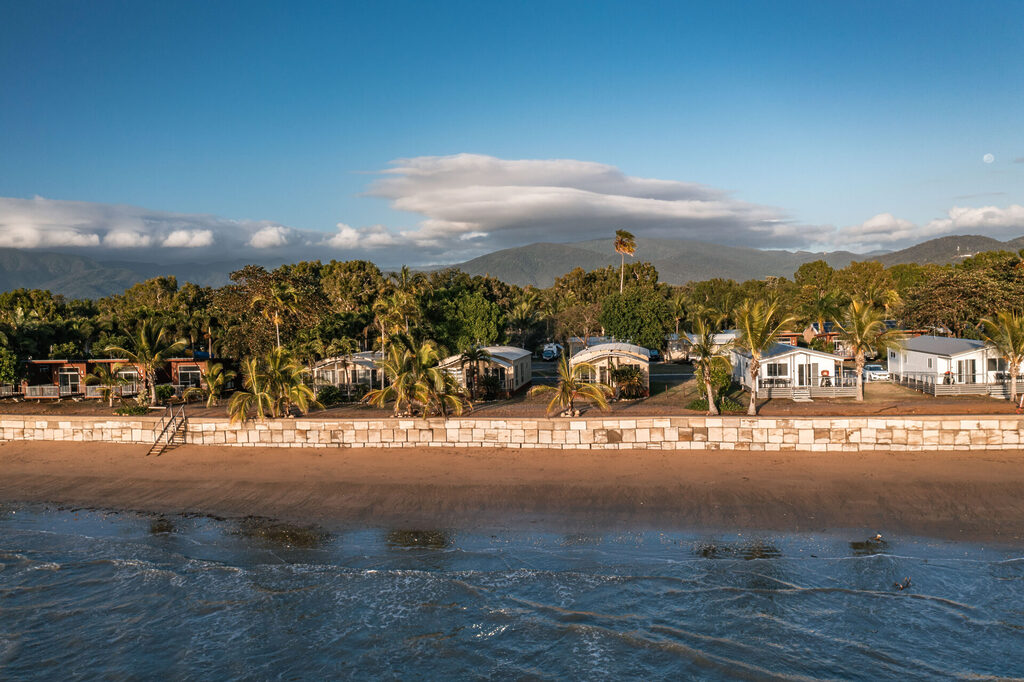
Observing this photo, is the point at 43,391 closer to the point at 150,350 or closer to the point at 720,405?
the point at 150,350

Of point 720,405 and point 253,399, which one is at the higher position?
point 253,399

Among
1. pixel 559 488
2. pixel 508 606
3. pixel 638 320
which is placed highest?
pixel 638 320

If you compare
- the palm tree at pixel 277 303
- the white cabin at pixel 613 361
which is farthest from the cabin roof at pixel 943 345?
the palm tree at pixel 277 303

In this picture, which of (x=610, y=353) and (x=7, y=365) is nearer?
(x=7, y=365)

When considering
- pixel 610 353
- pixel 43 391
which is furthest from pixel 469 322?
pixel 43 391

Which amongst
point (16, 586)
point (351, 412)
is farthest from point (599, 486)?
point (16, 586)

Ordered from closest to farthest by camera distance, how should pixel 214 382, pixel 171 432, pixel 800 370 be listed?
pixel 171 432
pixel 214 382
pixel 800 370

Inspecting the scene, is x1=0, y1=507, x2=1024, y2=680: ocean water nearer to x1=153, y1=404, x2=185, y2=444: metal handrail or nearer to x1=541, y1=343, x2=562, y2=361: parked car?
x1=153, y1=404, x2=185, y2=444: metal handrail
